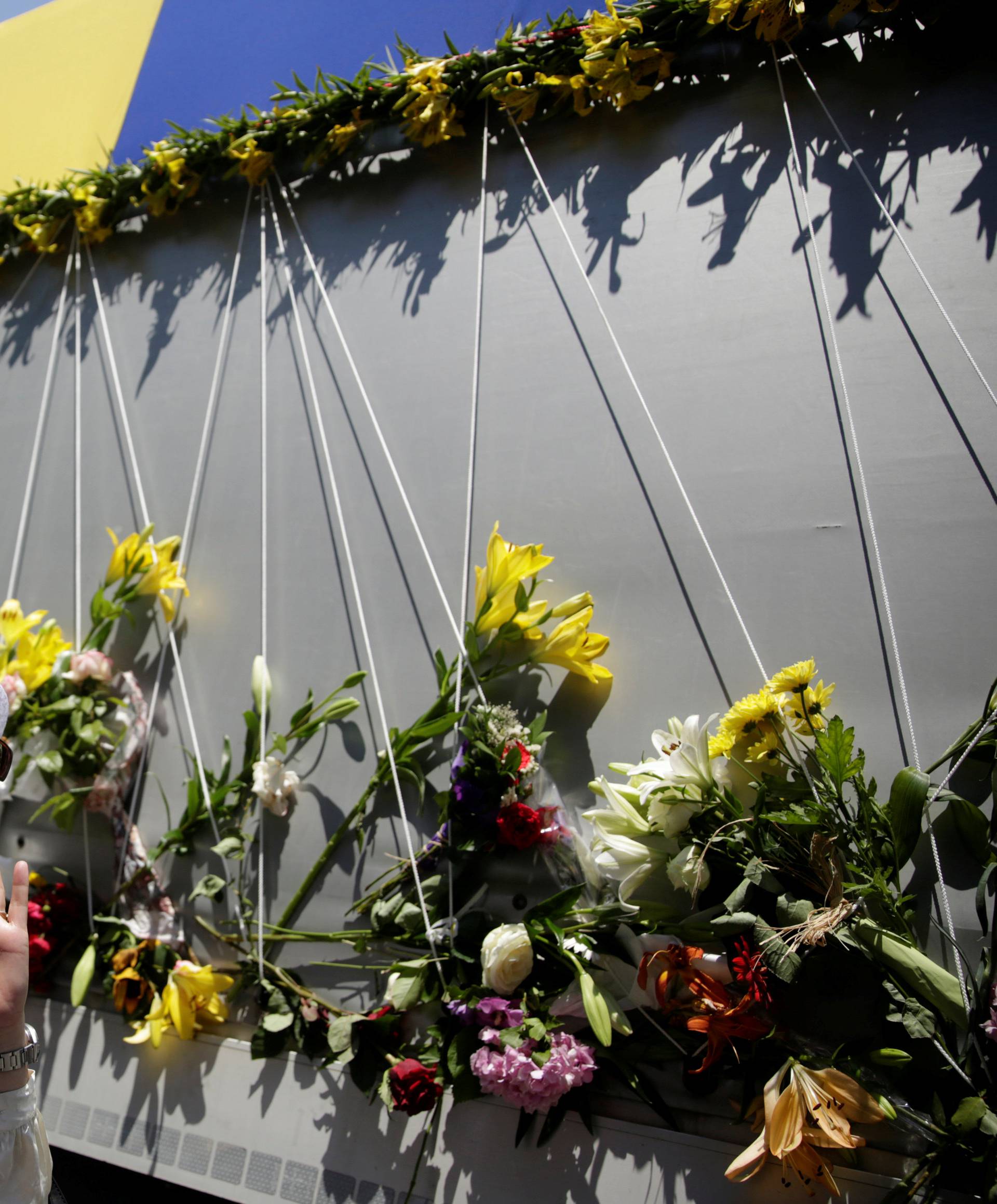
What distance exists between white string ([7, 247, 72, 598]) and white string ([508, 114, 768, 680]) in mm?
1131

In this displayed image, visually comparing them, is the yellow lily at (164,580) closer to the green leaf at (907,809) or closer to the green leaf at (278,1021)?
the green leaf at (278,1021)

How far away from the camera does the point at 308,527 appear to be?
5.51 feet

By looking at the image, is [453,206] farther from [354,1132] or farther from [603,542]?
[354,1132]

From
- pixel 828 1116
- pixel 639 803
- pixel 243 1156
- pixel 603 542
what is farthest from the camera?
pixel 603 542

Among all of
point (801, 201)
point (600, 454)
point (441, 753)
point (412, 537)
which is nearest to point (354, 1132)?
point (441, 753)

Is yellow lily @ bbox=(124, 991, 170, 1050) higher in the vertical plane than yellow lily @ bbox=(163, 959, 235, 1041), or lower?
lower

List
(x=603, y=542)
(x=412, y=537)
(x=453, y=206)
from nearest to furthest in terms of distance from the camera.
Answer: (x=603, y=542)
(x=412, y=537)
(x=453, y=206)

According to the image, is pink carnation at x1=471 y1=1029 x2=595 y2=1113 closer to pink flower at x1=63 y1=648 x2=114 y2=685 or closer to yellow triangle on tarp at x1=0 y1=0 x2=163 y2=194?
pink flower at x1=63 y1=648 x2=114 y2=685

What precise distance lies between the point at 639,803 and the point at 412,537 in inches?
24.8

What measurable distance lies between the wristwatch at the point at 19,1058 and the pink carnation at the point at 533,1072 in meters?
0.52

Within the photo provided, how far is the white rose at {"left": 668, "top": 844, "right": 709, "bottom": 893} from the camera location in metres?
1.11

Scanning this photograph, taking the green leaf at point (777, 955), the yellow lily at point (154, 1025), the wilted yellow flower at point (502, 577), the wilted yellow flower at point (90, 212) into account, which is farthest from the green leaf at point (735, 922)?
the wilted yellow flower at point (90, 212)

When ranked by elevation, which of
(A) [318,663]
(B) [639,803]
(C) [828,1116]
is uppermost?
(A) [318,663]

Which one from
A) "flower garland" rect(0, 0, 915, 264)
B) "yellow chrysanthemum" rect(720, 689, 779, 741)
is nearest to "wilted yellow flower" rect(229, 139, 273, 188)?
"flower garland" rect(0, 0, 915, 264)
